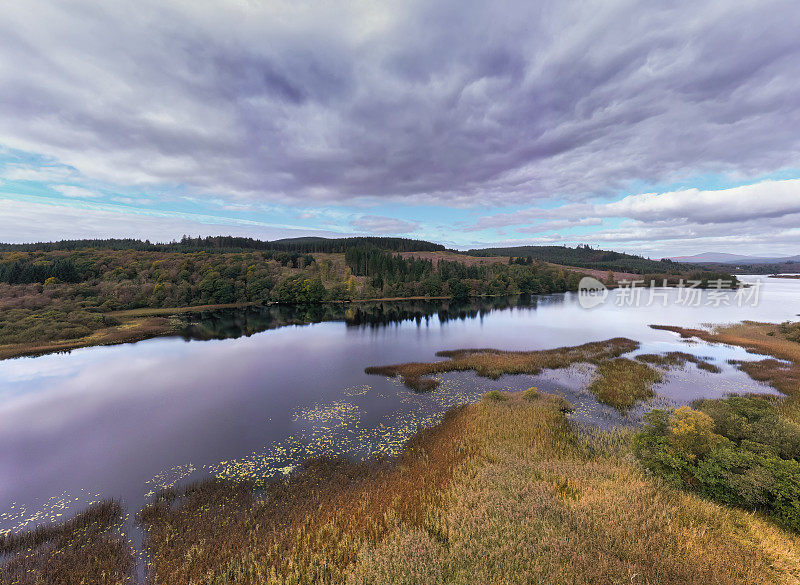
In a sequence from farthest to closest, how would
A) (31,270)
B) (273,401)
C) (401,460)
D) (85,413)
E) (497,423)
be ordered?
1. (31,270)
2. (273,401)
3. (85,413)
4. (497,423)
5. (401,460)

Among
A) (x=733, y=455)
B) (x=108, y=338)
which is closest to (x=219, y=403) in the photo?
(x=733, y=455)

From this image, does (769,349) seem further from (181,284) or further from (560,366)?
(181,284)

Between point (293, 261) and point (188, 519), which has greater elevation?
point (293, 261)

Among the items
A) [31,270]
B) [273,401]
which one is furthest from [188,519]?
[31,270]

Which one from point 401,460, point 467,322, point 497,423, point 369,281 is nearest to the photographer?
point 401,460

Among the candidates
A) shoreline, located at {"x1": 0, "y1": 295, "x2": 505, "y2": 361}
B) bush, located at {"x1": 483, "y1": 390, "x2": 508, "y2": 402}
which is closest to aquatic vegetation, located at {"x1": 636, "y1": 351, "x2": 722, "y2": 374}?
bush, located at {"x1": 483, "y1": 390, "x2": 508, "y2": 402}

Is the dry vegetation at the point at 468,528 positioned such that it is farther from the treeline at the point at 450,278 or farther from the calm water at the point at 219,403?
the treeline at the point at 450,278

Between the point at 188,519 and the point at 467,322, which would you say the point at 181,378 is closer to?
the point at 188,519
